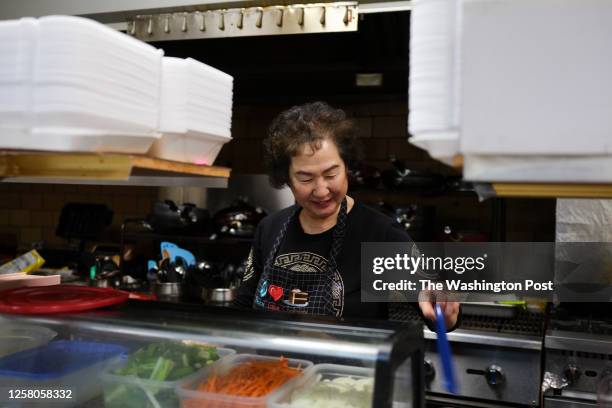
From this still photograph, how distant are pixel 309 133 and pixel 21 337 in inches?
40.4

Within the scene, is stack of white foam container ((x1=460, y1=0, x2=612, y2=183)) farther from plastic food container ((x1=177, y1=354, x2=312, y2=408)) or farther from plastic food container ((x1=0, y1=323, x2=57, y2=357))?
plastic food container ((x1=0, y1=323, x2=57, y2=357))

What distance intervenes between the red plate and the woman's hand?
31.4 inches

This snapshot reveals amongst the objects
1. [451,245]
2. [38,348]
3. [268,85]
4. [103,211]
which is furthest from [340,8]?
[103,211]

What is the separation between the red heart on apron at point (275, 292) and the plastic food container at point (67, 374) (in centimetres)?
78

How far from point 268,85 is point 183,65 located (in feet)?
8.35

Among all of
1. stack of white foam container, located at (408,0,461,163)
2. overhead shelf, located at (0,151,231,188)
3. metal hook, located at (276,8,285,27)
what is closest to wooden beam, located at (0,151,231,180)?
overhead shelf, located at (0,151,231,188)

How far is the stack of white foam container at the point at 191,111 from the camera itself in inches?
48.9

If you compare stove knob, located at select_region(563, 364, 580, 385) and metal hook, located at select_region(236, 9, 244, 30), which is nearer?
stove knob, located at select_region(563, 364, 580, 385)

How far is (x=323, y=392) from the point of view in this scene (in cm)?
122

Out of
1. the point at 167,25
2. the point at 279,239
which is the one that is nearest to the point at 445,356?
the point at 279,239

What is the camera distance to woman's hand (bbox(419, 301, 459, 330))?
5.15 feet

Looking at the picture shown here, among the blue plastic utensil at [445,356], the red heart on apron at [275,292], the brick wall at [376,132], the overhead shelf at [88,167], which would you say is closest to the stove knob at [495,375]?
the red heart on apron at [275,292]

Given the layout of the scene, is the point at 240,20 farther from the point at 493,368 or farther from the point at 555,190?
the point at 555,190

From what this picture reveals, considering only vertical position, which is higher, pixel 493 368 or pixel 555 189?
pixel 555 189
